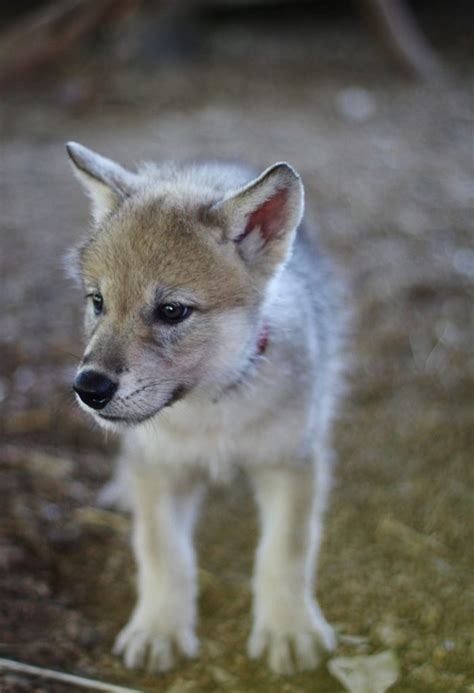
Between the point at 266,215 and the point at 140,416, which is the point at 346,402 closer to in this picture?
the point at 266,215

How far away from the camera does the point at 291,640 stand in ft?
10.2

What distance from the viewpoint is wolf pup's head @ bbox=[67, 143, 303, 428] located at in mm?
2650

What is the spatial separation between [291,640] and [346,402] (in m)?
1.61

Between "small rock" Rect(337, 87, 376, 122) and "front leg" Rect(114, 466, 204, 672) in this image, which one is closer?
"front leg" Rect(114, 466, 204, 672)

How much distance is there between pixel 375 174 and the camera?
Result: 6879 mm

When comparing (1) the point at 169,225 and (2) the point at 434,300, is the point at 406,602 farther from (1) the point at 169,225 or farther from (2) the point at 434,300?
(2) the point at 434,300

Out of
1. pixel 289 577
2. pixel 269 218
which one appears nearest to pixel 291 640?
pixel 289 577

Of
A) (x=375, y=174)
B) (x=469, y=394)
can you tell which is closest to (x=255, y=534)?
(x=469, y=394)

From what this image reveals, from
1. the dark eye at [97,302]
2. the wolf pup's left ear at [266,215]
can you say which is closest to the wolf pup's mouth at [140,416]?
the dark eye at [97,302]

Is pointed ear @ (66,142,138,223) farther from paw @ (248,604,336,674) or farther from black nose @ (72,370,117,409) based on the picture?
paw @ (248,604,336,674)

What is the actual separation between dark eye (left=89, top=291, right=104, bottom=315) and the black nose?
321 millimetres

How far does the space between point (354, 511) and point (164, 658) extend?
3.61ft

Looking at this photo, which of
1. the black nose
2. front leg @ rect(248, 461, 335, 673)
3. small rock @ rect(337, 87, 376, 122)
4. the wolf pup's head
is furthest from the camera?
small rock @ rect(337, 87, 376, 122)

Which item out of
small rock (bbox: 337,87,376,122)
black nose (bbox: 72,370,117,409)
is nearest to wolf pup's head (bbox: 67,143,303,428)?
black nose (bbox: 72,370,117,409)
